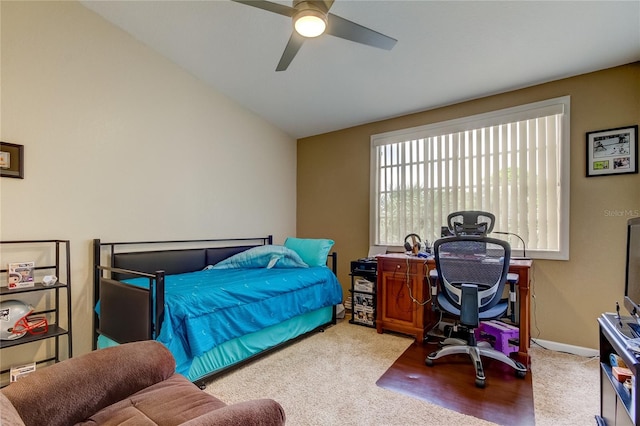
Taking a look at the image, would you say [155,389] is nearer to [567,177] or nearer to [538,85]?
[567,177]

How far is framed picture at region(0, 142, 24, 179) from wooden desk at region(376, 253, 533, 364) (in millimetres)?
2960

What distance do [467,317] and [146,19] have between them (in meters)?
3.38

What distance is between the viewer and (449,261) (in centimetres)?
232

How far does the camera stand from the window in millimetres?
2729

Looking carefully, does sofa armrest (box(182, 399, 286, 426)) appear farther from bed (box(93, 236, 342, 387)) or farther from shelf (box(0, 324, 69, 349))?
shelf (box(0, 324, 69, 349))

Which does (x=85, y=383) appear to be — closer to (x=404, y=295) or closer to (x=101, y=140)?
(x=101, y=140)

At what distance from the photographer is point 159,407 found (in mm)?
1177

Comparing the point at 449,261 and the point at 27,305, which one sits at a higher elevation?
the point at 449,261

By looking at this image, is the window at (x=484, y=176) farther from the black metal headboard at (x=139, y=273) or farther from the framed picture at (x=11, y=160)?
the framed picture at (x=11, y=160)

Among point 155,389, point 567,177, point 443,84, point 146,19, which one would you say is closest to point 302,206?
point 443,84

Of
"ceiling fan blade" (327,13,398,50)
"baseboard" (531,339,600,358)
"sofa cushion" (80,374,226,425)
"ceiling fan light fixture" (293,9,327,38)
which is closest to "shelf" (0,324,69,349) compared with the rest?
"sofa cushion" (80,374,226,425)

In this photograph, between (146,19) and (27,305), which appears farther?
(146,19)

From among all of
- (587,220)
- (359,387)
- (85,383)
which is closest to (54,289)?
(85,383)

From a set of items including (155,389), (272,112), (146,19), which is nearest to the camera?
(155,389)
